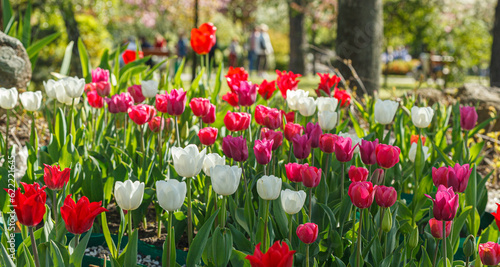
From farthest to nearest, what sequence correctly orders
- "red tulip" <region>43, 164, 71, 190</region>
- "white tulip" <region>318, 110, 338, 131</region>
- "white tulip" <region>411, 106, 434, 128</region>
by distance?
"white tulip" <region>411, 106, 434, 128</region>
"white tulip" <region>318, 110, 338, 131</region>
"red tulip" <region>43, 164, 71, 190</region>

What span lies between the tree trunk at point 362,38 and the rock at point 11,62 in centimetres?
335

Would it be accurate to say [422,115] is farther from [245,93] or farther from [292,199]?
[292,199]

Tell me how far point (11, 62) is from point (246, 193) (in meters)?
2.42

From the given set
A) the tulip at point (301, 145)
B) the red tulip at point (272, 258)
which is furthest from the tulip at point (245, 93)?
the red tulip at point (272, 258)

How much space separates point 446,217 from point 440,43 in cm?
1498

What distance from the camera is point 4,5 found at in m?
4.01

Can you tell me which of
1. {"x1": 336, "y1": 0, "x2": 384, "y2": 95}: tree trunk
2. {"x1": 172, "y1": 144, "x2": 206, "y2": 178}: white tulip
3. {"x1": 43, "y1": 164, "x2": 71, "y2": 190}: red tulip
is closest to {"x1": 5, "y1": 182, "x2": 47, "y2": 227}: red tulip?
{"x1": 43, "y1": 164, "x2": 71, "y2": 190}: red tulip

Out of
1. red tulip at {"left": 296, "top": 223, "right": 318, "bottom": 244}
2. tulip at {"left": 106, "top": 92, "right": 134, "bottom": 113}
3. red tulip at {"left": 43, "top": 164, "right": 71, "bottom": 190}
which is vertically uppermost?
tulip at {"left": 106, "top": 92, "right": 134, "bottom": 113}

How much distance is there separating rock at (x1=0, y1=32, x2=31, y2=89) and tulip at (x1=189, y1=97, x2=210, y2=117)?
1830mm

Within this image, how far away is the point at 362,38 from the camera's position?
590cm

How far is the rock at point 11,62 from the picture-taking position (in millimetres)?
3578

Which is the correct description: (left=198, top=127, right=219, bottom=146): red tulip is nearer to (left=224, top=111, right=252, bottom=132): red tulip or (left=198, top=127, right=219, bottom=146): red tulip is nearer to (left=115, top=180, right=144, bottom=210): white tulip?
(left=224, top=111, right=252, bottom=132): red tulip

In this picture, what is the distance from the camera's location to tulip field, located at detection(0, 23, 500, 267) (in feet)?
4.96

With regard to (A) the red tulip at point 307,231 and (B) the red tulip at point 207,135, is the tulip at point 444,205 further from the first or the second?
(B) the red tulip at point 207,135
